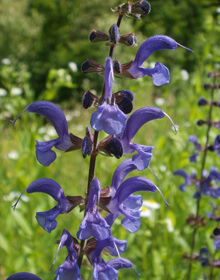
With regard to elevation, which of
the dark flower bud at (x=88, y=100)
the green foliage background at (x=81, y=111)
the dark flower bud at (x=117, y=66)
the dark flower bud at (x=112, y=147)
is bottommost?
the green foliage background at (x=81, y=111)

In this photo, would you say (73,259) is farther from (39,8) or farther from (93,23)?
(93,23)

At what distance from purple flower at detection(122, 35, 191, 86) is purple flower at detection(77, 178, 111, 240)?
426mm

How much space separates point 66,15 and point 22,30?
4.84ft

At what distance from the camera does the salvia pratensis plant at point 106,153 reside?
1258mm

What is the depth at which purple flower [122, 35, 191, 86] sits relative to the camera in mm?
1348

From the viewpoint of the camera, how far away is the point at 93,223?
1.25 metres

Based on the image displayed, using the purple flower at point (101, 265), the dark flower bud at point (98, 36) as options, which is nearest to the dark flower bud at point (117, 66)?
the dark flower bud at point (98, 36)

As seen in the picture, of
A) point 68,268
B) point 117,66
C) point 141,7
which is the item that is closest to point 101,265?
point 68,268

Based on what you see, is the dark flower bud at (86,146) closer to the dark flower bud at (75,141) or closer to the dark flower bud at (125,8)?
the dark flower bud at (75,141)

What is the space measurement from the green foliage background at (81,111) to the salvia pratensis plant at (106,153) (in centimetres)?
62

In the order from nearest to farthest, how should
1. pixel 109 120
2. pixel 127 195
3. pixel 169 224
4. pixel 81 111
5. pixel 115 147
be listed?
pixel 109 120, pixel 115 147, pixel 127 195, pixel 169 224, pixel 81 111

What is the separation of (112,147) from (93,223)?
0.27 m

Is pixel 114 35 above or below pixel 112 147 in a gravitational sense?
above

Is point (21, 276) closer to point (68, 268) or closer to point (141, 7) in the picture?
point (68, 268)
